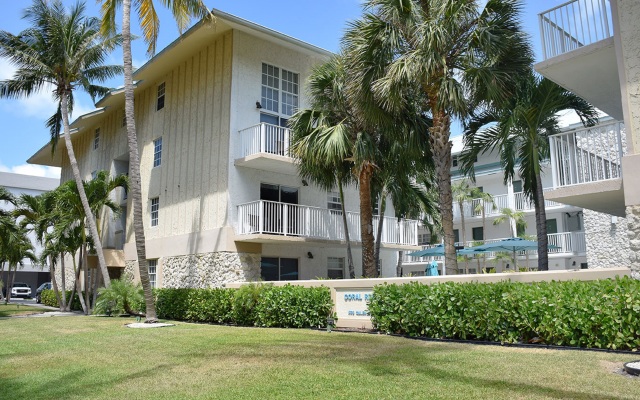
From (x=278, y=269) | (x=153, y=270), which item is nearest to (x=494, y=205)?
(x=278, y=269)

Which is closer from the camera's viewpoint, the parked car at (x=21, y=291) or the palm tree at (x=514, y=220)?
the palm tree at (x=514, y=220)

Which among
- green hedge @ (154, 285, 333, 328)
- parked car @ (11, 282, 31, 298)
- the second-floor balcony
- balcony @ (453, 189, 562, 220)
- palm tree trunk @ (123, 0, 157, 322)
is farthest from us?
parked car @ (11, 282, 31, 298)

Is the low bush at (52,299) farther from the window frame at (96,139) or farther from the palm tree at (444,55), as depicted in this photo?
the palm tree at (444,55)

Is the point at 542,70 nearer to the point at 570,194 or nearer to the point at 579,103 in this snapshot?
Answer: the point at 570,194

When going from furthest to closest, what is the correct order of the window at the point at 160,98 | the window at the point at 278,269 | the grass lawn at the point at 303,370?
1. the window at the point at 160,98
2. the window at the point at 278,269
3. the grass lawn at the point at 303,370

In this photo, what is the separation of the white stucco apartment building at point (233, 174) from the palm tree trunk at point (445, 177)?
6788 millimetres

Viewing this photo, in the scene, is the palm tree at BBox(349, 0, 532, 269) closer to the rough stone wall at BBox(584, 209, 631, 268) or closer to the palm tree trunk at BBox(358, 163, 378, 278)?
the palm tree trunk at BBox(358, 163, 378, 278)

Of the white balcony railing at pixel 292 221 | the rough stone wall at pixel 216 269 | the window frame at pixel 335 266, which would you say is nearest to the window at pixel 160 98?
the rough stone wall at pixel 216 269

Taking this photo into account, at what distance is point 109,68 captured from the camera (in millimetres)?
25141

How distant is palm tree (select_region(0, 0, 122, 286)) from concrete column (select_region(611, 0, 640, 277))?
1805cm

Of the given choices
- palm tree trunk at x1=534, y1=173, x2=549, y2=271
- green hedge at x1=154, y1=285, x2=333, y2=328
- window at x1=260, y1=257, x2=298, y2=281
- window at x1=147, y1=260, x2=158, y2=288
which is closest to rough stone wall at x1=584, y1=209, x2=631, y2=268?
palm tree trunk at x1=534, y1=173, x2=549, y2=271

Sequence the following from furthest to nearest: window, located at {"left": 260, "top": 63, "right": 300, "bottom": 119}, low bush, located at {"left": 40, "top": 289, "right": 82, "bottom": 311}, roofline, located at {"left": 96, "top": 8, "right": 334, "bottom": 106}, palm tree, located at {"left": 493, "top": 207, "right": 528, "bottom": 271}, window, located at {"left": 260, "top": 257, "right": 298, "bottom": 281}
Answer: palm tree, located at {"left": 493, "top": 207, "right": 528, "bottom": 271}, low bush, located at {"left": 40, "top": 289, "right": 82, "bottom": 311}, window, located at {"left": 260, "top": 63, "right": 300, "bottom": 119}, window, located at {"left": 260, "top": 257, "right": 298, "bottom": 281}, roofline, located at {"left": 96, "top": 8, "right": 334, "bottom": 106}

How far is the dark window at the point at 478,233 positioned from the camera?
38406 mm

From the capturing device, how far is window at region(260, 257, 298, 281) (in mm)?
20391
